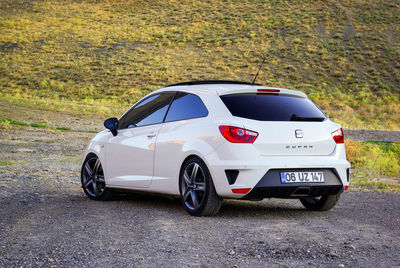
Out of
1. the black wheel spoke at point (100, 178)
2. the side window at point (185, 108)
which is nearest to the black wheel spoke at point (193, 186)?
the side window at point (185, 108)

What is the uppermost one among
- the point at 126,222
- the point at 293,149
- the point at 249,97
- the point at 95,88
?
the point at 249,97

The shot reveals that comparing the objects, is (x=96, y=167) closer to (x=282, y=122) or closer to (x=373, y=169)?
(x=282, y=122)

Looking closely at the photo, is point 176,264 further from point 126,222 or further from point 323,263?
point 126,222

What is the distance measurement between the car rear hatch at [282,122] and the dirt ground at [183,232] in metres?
0.86

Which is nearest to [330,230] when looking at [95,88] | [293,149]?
[293,149]

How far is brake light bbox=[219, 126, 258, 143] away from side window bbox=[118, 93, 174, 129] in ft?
4.55

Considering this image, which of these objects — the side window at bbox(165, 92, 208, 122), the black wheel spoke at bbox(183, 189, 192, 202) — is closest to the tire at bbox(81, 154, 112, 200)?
the side window at bbox(165, 92, 208, 122)

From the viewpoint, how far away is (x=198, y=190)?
6.98 meters

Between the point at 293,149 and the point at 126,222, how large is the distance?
2.04m

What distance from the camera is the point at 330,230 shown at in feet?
21.1

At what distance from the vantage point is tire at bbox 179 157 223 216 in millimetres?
6762

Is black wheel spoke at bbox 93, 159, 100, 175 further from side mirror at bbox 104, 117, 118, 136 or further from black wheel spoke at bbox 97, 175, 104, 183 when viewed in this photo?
side mirror at bbox 104, 117, 118, 136

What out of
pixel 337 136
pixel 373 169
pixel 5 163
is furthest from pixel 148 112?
pixel 373 169

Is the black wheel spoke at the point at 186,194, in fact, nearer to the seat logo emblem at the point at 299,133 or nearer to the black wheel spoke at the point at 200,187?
the black wheel spoke at the point at 200,187
